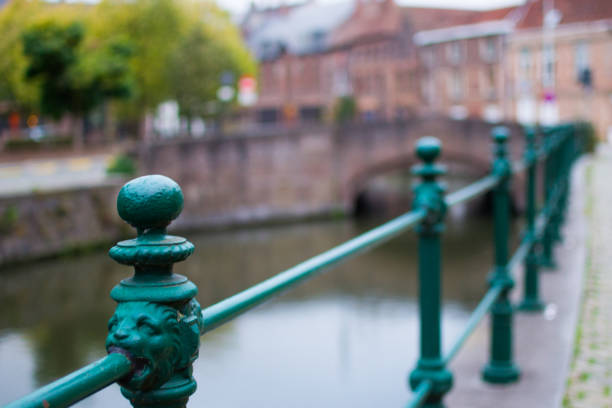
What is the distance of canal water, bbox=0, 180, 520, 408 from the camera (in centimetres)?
914

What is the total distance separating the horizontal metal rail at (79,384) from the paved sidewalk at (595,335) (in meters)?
2.70

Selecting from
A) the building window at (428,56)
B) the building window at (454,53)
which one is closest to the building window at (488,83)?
the building window at (454,53)

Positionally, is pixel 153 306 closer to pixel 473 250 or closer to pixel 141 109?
pixel 473 250

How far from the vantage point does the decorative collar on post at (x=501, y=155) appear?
3539mm

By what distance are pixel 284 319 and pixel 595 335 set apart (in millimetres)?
8906

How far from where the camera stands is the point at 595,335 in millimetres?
A: 4324

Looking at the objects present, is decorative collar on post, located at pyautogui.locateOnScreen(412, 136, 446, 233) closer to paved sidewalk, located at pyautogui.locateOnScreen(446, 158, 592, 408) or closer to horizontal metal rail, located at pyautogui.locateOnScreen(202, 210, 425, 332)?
horizontal metal rail, located at pyautogui.locateOnScreen(202, 210, 425, 332)

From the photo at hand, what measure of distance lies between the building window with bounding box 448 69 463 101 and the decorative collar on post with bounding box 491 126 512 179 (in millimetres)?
34536

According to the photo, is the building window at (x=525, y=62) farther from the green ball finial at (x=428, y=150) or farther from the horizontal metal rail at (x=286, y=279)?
the horizontal metal rail at (x=286, y=279)

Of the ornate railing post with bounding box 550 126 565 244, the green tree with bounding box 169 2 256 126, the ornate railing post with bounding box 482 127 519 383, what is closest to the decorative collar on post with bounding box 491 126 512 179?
the ornate railing post with bounding box 482 127 519 383

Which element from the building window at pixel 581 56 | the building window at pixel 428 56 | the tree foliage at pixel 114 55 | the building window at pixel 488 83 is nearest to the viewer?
the tree foliage at pixel 114 55

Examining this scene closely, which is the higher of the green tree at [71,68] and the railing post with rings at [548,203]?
the green tree at [71,68]

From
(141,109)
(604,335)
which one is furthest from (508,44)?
(604,335)

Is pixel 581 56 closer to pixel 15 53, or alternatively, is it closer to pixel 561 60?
pixel 561 60
